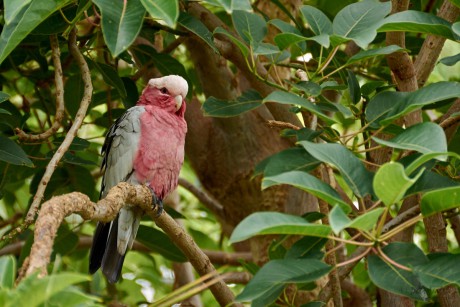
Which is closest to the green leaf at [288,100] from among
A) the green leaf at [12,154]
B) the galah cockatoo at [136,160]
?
the green leaf at [12,154]

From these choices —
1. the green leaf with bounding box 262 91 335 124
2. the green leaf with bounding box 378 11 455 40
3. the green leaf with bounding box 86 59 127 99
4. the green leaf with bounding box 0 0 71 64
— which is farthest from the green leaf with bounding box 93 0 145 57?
the green leaf with bounding box 86 59 127 99

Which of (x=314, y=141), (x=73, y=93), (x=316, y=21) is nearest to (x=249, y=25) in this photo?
(x=316, y=21)

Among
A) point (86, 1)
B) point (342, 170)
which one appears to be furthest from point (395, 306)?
point (86, 1)

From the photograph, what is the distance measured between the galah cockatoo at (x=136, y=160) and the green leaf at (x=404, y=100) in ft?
4.24

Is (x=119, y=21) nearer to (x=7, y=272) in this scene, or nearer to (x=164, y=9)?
(x=164, y=9)

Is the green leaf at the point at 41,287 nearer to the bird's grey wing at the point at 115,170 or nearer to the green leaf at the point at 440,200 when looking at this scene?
the green leaf at the point at 440,200

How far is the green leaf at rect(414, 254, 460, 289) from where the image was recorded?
1841 millimetres

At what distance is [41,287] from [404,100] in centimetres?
120

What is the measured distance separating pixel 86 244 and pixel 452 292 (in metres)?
2.14

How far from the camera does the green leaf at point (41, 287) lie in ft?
4.33

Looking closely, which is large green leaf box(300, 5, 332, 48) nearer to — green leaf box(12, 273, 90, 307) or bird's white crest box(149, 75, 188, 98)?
bird's white crest box(149, 75, 188, 98)

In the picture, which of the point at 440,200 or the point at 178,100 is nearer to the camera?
the point at 440,200

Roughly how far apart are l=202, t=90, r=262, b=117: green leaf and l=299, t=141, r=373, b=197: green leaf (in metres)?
0.74

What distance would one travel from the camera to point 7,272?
152cm
